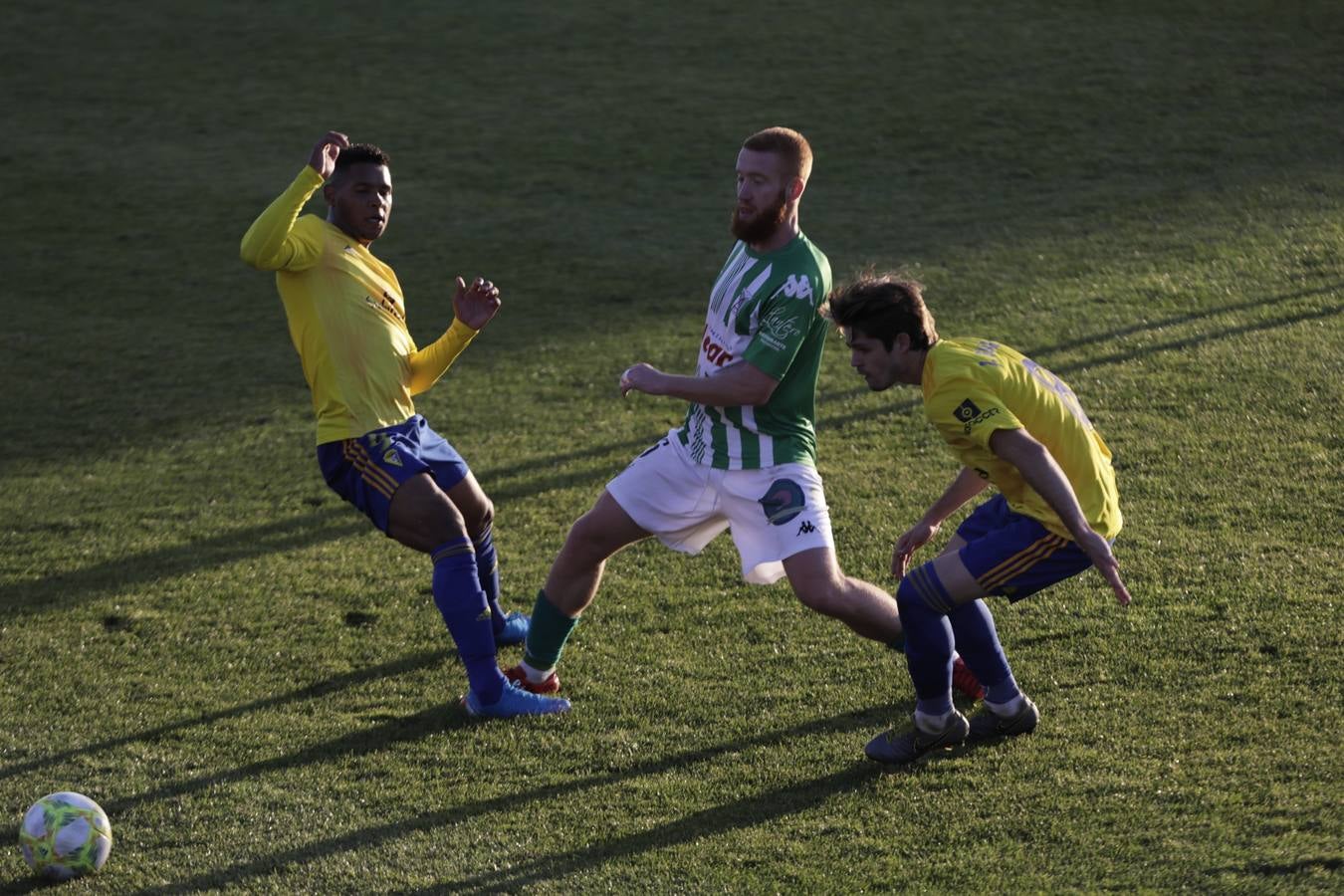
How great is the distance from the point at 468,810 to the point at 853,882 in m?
1.22

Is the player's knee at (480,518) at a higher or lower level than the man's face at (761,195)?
lower

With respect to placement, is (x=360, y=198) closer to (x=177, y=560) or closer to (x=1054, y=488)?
(x=177, y=560)

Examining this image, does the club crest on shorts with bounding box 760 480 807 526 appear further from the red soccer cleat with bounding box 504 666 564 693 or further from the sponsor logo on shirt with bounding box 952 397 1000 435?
the red soccer cleat with bounding box 504 666 564 693

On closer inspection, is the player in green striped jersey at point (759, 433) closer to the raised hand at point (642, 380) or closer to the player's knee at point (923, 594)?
the raised hand at point (642, 380)

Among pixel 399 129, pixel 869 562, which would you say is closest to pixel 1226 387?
pixel 869 562

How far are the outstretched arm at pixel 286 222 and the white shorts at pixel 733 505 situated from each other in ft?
4.49

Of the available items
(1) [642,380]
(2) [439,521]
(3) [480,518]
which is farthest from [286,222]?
(1) [642,380]

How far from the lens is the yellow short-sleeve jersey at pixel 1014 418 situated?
442 cm

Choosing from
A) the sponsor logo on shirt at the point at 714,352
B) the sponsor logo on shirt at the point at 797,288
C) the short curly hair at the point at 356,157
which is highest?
the short curly hair at the point at 356,157

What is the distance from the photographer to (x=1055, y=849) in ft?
14.0

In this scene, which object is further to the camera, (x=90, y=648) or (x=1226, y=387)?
(x=1226, y=387)

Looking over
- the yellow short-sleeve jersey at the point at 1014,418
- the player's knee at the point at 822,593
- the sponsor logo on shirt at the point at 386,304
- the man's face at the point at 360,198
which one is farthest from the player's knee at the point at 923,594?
the man's face at the point at 360,198

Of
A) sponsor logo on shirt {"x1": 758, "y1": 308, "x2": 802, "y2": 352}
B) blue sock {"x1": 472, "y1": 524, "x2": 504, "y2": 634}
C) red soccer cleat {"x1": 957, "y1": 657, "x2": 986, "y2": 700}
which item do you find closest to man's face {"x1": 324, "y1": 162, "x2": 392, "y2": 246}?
blue sock {"x1": 472, "y1": 524, "x2": 504, "y2": 634}

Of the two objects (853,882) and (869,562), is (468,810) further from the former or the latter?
(869,562)
